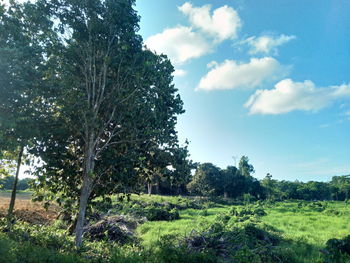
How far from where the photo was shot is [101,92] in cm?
1300

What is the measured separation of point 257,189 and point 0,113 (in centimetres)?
7627

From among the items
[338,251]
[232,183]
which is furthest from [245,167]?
[338,251]

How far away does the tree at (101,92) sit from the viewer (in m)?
12.2

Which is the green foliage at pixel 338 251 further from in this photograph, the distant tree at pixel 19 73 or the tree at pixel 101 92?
the distant tree at pixel 19 73

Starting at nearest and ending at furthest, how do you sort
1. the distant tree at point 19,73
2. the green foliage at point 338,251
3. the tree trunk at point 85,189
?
the distant tree at point 19,73 < the green foliage at point 338,251 < the tree trunk at point 85,189

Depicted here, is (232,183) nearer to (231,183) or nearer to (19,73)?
(231,183)

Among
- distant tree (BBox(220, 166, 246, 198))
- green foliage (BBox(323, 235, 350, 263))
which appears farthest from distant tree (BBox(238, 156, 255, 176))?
green foliage (BBox(323, 235, 350, 263))

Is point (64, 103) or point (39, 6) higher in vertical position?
point (39, 6)

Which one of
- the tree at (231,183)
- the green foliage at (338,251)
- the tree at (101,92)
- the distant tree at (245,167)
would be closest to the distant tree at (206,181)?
the tree at (231,183)

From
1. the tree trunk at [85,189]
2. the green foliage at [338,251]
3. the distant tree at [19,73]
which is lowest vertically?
the green foliage at [338,251]

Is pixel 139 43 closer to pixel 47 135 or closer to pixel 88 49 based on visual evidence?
pixel 88 49

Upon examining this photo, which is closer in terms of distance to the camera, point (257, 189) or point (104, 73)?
point (104, 73)

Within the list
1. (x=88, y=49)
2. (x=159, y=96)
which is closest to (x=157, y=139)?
(x=159, y=96)

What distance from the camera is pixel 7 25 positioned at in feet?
36.3
